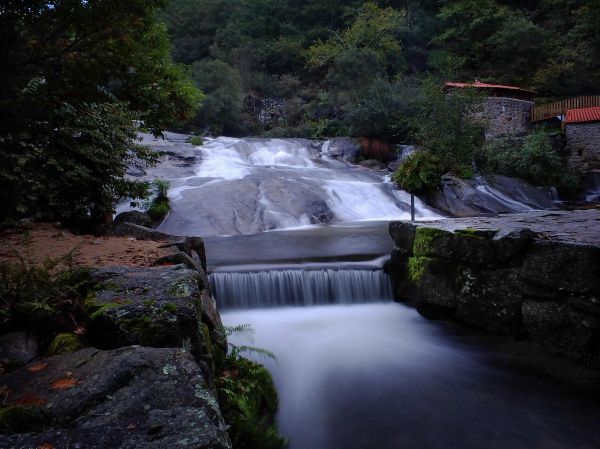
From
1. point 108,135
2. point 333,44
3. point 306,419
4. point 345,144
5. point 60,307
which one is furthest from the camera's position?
point 333,44

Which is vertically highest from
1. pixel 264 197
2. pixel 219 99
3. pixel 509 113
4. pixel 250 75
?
pixel 250 75

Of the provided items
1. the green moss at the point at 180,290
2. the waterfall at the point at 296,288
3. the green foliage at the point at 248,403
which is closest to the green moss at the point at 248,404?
the green foliage at the point at 248,403

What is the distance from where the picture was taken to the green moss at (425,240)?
20.3ft

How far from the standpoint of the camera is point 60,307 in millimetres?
2713

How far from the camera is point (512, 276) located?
5238mm

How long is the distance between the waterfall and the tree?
258cm

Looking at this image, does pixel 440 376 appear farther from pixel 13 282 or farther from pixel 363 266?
pixel 13 282

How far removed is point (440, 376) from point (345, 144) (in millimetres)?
20544

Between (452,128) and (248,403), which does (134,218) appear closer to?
(248,403)

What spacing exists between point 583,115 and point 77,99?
84.1 ft

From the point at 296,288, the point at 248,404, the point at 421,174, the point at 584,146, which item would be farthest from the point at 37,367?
the point at 584,146

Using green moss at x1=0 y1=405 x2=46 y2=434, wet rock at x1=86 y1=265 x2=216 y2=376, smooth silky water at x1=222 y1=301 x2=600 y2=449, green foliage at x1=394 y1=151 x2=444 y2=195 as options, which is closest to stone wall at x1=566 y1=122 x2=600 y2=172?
green foliage at x1=394 y1=151 x2=444 y2=195

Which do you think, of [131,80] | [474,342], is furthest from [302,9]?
[474,342]

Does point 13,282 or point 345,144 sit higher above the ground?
point 345,144
